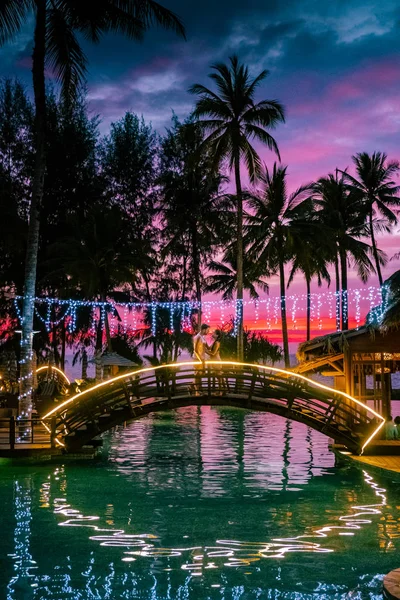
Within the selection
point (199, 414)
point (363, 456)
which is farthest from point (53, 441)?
point (199, 414)

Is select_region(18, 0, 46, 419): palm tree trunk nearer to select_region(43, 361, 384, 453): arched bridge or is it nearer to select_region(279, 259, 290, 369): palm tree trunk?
select_region(43, 361, 384, 453): arched bridge

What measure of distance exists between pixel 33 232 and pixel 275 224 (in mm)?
26525

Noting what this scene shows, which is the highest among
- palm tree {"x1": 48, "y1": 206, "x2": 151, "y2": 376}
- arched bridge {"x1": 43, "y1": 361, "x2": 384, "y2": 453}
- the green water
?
palm tree {"x1": 48, "y1": 206, "x2": 151, "y2": 376}

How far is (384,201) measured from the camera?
56125 mm

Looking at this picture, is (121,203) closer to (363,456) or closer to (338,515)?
(363,456)

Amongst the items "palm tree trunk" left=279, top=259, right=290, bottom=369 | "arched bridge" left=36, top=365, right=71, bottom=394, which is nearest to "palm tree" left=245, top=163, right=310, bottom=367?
"palm tree trunk" left=279, top=259, right=290, bottom=369

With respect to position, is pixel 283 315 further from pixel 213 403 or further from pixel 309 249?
pixel 213 403

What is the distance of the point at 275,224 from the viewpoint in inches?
1896

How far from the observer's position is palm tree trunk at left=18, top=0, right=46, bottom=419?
23469 mm

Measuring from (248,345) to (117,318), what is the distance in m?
10.8

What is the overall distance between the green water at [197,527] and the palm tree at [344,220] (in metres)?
30.9

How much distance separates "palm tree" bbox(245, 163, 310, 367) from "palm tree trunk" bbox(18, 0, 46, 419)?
2438cm

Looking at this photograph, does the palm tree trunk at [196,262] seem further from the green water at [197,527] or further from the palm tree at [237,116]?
the green water at [197,527]

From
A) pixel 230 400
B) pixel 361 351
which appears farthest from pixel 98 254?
pixel 361 351
